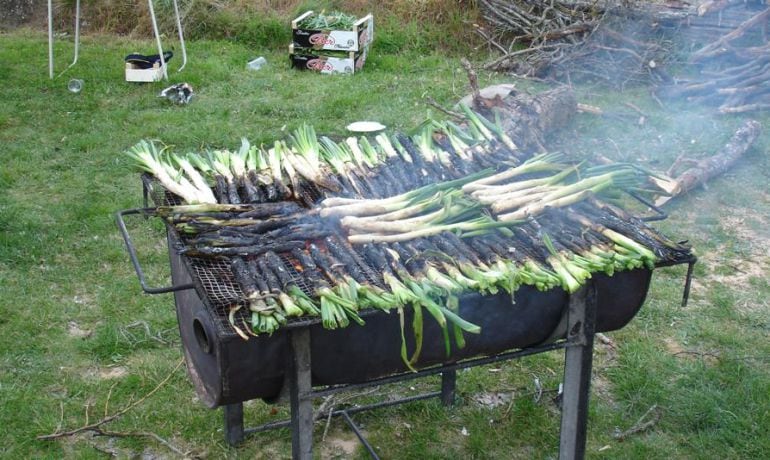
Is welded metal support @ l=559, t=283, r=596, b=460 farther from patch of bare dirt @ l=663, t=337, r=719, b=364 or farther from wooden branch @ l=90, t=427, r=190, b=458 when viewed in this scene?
wooden branch @ l=90, t=427, r=190, b=458

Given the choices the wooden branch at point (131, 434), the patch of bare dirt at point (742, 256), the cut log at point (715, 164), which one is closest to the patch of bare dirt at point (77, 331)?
the wooden branch at point (131, 434)

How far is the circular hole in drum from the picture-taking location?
3223mm

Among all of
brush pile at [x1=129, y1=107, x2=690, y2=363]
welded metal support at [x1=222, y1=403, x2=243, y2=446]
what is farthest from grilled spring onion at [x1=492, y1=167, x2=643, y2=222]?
welded metal support at [x1=222, y1=403, x2=243, y2=446]

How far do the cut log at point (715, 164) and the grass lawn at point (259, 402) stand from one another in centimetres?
14

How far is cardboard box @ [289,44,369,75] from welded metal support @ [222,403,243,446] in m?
6.88

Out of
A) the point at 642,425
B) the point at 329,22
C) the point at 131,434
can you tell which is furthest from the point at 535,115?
the point at 329,22

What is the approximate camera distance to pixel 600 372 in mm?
5262

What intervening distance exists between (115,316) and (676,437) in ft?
12.3

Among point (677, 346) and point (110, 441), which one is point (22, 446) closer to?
point (110, 441)

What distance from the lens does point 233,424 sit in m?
4.45

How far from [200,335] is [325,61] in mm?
7837

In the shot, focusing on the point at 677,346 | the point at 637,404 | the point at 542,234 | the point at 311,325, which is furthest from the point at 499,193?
the point at 677,346

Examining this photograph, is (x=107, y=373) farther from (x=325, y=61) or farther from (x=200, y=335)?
(x=325, y=61)

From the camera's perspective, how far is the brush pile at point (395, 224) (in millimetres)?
3047
